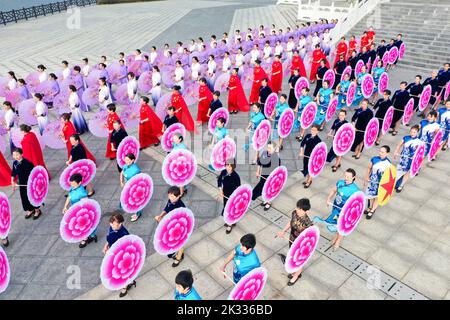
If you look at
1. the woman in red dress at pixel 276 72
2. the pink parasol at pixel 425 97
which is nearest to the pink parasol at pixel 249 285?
the pink parasol at pixel 425 97

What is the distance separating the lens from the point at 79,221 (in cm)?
562

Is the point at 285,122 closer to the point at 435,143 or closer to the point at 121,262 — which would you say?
the point at 435,143

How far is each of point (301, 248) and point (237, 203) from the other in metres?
1.47

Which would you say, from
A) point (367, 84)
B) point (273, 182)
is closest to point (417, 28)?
point (367, 84)

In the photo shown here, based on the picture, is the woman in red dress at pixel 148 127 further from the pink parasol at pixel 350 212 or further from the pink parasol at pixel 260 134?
the pink parasol at pixel 350 212

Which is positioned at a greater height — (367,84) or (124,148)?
(367,84)

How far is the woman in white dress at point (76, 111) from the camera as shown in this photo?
998 cm

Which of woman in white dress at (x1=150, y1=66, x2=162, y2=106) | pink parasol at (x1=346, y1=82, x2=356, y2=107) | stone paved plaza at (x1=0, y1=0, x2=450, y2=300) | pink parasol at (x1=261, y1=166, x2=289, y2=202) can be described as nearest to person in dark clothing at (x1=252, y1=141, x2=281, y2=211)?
pink parasol at (x1=261, y1=166, x2=289, y2=202)

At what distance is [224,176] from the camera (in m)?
6.19

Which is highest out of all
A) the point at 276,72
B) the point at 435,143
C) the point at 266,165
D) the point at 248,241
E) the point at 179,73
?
the point at 179,73

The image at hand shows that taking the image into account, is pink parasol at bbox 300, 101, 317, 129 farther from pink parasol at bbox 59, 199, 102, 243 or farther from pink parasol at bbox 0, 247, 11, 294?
pink parasol at bbox 0, 247, 11, 294

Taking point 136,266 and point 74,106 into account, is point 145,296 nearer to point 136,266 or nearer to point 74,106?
point 136,266

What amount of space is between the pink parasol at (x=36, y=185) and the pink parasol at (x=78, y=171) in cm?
33
